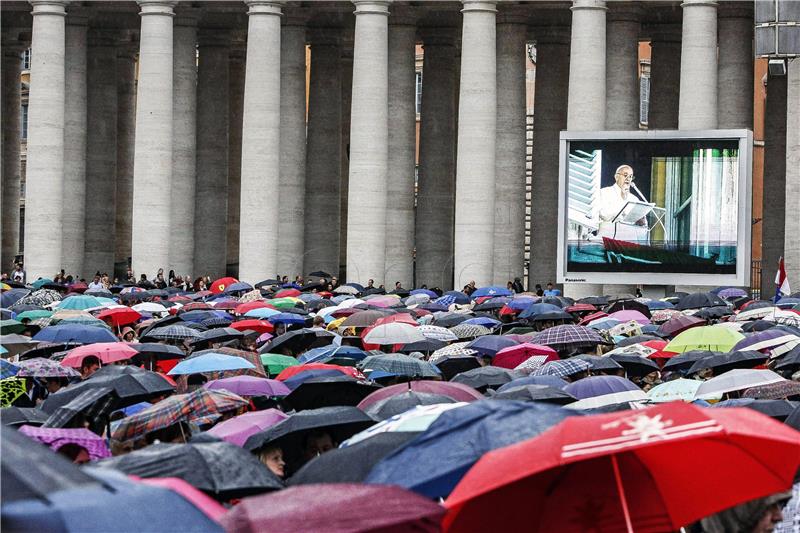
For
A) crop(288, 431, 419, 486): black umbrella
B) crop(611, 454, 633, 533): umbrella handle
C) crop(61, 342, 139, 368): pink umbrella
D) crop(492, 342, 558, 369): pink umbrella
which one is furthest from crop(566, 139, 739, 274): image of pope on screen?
crop(611, 454, 633, 533): umbrella handle

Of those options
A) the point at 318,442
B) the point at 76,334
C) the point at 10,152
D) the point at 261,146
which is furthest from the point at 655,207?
the point at 10,152

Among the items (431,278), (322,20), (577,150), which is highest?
(322,20)

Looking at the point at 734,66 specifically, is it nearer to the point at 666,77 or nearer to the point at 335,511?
the point at 666,77

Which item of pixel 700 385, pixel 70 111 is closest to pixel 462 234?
pixel 70 111

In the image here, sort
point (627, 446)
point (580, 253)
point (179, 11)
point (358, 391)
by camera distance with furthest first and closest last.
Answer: point (179, 11) → point (580, 253) → point (358, 391) → point (627, 446)

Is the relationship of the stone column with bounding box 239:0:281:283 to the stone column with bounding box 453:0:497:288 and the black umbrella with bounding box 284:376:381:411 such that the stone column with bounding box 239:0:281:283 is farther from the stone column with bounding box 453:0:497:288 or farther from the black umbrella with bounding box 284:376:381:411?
the black umbrella with bounding box 284:376:381:411

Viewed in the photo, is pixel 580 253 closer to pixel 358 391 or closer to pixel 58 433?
pixel 358 391

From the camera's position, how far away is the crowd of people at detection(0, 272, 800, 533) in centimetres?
979

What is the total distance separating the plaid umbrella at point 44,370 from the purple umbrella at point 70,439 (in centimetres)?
616

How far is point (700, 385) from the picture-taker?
20.0 metres

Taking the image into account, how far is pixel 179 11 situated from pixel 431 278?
583 inches

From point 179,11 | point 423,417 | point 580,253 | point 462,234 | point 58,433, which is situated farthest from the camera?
point 179,11

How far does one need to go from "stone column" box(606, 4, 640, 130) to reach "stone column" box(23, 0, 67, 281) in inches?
821

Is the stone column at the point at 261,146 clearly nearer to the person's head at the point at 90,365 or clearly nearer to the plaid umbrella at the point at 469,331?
the plaid umbrella at the point at 469,331
